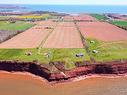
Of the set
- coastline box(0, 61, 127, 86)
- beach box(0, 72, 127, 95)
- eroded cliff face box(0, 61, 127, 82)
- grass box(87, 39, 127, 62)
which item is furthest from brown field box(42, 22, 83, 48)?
beach box(0, 72, 127, 95)

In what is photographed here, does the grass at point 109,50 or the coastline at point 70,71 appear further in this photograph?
the grass at point 109,50

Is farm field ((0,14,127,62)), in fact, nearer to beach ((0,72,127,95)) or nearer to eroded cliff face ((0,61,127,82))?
eroded cliff face ((0,61,127,82))

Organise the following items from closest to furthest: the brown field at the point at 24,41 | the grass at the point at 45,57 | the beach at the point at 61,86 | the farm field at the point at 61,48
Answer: the beach at the point at 61,86 → the grass at the point at 45,57 → the farm field at the point at 61,48 → the brown field at the point at 24,41

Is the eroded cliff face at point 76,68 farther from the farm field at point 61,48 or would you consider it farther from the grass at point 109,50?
the grass at point 109,50

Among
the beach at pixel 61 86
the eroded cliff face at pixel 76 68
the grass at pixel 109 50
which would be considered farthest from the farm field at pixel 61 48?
the beach at pixel 61 86

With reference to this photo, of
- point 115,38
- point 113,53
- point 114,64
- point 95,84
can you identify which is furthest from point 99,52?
point 115,38
